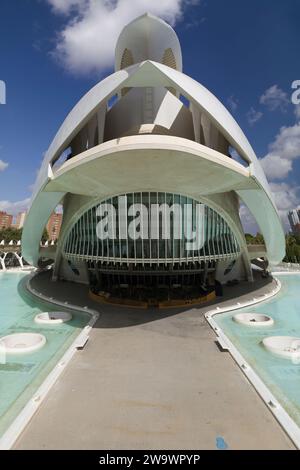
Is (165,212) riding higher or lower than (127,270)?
higher

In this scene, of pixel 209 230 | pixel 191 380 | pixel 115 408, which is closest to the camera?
pixel 115 408

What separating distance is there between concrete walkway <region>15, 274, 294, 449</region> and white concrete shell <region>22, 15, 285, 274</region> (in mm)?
7961

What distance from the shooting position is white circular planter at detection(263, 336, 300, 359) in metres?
10.4

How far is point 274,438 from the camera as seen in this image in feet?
19.9

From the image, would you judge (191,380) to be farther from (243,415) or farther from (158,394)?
(243,415)

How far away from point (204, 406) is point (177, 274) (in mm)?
13990

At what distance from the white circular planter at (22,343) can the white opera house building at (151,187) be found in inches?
291

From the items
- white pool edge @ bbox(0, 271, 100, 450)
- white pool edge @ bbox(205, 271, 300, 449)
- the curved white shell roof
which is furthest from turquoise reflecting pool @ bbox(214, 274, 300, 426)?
the curved white shell roof

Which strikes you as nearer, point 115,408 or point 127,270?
point 115,408

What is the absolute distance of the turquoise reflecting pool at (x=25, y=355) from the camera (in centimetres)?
762

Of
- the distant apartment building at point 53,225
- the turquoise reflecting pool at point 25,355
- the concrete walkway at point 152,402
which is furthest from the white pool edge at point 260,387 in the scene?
the distant apartment building at point 53,225

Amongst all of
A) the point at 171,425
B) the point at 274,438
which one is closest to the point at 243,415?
the point at 274,438

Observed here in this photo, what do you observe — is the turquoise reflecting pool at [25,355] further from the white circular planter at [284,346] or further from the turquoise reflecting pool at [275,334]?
the white circular planter at [284,346]

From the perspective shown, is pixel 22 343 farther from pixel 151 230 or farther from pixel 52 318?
pixel 151 230
